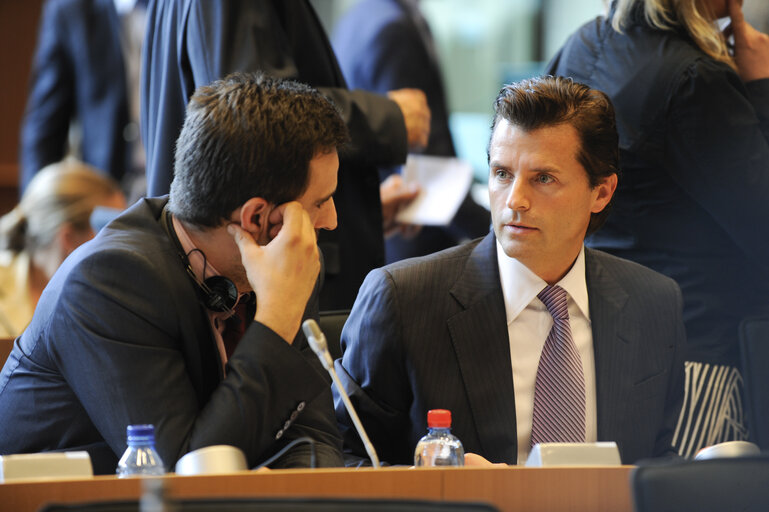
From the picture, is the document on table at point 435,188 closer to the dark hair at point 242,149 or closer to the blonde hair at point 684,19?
the blonde hair at point 684,19

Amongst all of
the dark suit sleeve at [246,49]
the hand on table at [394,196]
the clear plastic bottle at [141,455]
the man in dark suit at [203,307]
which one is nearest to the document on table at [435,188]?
the hand on table at [394,196]

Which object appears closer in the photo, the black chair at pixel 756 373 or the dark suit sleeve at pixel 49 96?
the black chair at pixel 756 373

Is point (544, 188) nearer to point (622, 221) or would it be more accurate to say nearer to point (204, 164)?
point (622, 221)

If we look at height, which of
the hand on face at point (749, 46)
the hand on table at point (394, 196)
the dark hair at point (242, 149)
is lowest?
the hand on table at point (394, 196)

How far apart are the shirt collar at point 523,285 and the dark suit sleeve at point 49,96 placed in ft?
9.36

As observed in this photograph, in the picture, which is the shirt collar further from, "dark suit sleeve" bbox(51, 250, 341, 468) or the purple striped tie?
"dark suit sleeve" bbox(51, 250, 341, 468)

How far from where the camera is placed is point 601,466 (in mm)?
1525

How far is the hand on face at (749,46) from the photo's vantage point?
2.73 m

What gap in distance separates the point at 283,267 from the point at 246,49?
0.81 metres

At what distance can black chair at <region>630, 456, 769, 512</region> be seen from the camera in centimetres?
135

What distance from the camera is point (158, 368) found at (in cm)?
182

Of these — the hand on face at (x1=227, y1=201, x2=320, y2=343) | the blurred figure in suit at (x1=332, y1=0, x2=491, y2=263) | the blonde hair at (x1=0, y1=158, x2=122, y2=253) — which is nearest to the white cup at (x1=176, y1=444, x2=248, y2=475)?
the hand on face at (x1=227, y1=201, x2=320, y2=343)

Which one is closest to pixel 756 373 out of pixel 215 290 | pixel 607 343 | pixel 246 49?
pixel 607 343

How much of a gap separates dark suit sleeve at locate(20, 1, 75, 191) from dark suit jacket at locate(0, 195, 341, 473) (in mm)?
2788
